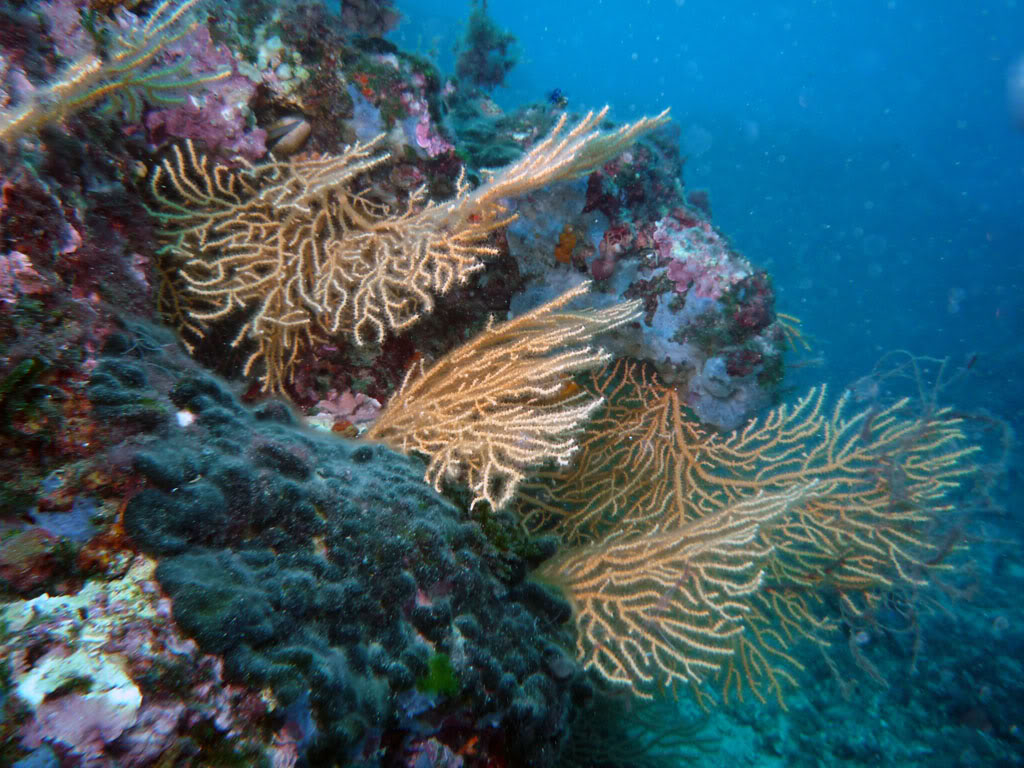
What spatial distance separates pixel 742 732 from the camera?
19.7 feet

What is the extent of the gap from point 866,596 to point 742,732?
324 centimetres

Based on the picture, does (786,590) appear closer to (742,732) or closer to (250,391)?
(742,732)

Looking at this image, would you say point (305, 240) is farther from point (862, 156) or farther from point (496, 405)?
point (862, 156)

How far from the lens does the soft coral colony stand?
1.28 metres

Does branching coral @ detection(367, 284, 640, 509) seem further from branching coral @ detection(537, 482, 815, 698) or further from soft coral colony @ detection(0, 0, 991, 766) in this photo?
branching coral @ detection(537, 482, 815, 698)

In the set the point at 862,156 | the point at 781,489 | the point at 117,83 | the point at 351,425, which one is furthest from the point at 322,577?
the point at 862,156

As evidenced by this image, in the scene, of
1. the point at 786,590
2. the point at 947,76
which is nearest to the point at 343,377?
the point at 786,590

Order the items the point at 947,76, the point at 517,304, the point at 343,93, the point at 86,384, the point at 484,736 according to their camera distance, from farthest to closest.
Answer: the point at 947,76 → the point at 517,304 → the point at 343,93 → the point at 484,736 → the point at 86,384

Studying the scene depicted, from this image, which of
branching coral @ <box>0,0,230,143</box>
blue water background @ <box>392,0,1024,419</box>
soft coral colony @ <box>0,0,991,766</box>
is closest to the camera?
Answer: soft coral colony @ <box>0,0,991,766</box>

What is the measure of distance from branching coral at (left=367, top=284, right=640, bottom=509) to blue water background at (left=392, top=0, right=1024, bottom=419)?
1466 cm

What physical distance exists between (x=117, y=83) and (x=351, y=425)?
89.9 inches

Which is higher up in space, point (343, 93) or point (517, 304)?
point (343, 93)

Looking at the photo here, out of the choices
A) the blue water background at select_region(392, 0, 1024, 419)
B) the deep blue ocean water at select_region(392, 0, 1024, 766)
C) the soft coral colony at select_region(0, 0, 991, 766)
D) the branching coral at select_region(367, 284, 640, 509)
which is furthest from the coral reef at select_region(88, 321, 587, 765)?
the blue water background at select_region(392, 0, 1024, 419)

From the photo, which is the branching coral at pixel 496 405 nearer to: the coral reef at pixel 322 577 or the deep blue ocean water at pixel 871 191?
the coral reef at pixel 322 577
